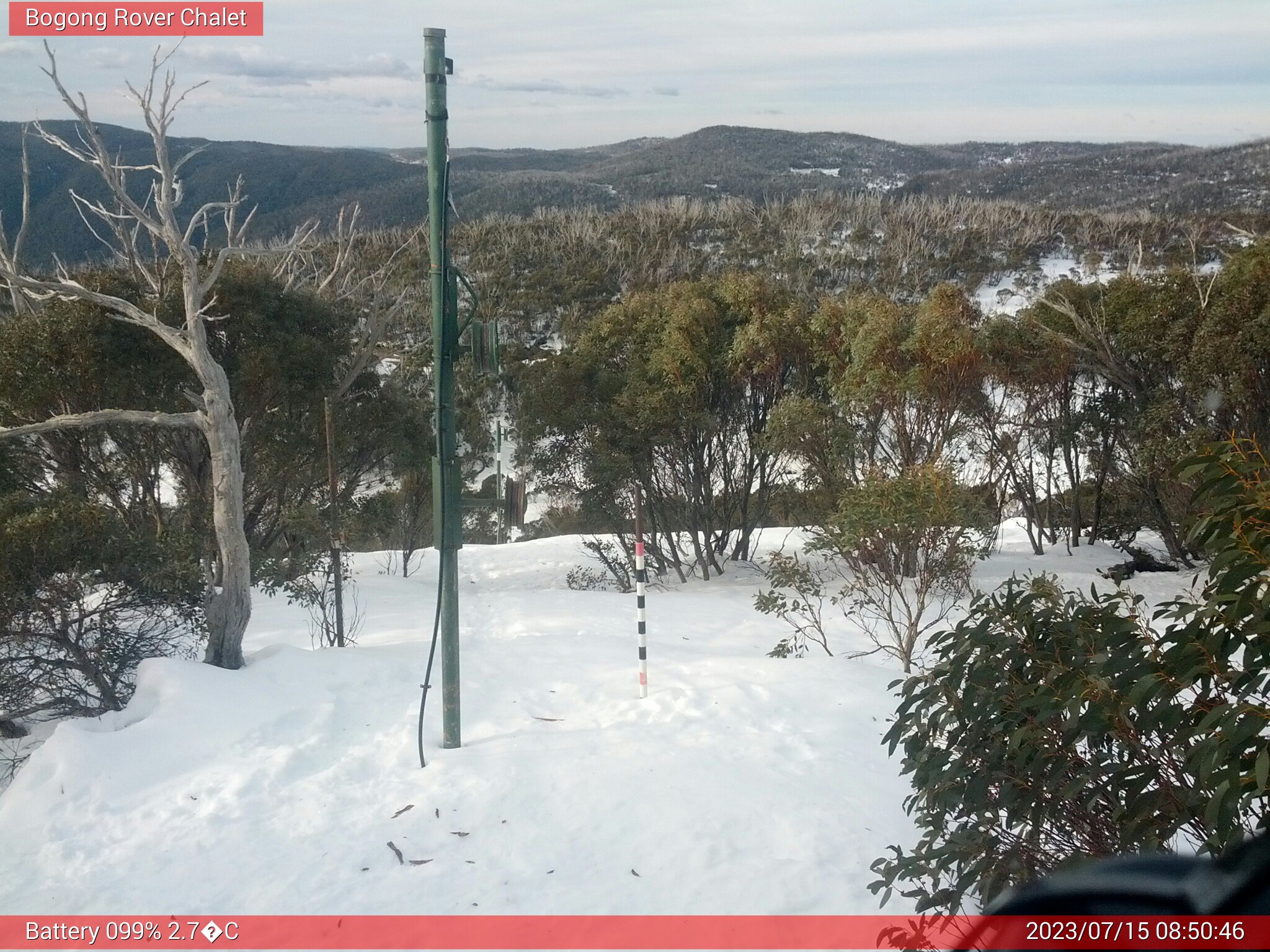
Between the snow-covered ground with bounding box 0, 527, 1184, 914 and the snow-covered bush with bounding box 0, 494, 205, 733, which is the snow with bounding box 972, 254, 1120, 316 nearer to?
the snow-covered ground with bounding box 0, 527, 1184, 914

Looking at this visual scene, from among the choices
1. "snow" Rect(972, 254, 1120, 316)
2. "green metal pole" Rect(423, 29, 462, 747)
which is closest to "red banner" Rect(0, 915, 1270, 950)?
"green metal pole" Rect(423, 29, 462, 747)

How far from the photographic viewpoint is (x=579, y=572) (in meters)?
14.0

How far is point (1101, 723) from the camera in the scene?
7.28 feet

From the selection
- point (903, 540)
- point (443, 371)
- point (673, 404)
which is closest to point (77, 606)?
point (443, 371)

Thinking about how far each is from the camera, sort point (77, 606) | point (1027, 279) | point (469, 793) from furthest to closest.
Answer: point (1027, 279), point (77, 606), point (469, 793)

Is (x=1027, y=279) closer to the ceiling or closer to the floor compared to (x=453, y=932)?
closer to the ceiling

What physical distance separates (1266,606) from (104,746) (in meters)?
4.55

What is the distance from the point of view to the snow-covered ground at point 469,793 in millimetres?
3363

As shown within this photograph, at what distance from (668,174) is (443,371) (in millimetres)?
47004

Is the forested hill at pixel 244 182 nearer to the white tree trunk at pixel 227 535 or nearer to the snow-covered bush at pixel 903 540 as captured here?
the white tree trunk at pixel 227 535

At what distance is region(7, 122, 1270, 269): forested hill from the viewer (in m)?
15.3

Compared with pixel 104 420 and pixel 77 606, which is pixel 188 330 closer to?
pixel 104 420

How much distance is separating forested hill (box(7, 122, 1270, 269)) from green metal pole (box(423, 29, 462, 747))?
402 mm

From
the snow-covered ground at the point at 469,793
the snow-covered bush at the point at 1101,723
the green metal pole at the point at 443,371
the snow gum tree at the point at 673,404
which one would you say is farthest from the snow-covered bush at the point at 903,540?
the snow gum tree at the point at 673,404
